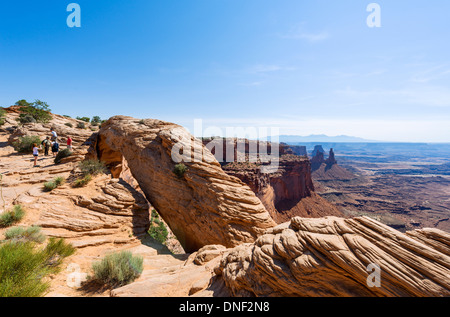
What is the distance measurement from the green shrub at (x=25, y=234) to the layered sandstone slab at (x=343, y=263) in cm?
683

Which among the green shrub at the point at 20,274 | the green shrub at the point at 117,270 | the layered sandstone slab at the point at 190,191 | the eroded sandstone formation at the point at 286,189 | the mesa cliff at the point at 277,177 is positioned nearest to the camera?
the green shrub at the point at 20,274

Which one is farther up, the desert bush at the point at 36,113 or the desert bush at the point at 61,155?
the desert bush at the point at 36,113

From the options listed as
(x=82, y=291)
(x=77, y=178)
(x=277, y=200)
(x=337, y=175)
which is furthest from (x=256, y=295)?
(x=337, y=175)

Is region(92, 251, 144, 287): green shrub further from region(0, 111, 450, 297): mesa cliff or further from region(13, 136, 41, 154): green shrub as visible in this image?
region(13, 136, 41, 154): green shrub

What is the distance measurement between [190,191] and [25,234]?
692cm

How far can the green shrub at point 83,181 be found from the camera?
10.2 metres

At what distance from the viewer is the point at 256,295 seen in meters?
4.30

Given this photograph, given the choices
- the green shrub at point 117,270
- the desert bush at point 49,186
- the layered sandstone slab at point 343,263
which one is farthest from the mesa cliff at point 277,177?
the layered sandstone slab at point 343,263

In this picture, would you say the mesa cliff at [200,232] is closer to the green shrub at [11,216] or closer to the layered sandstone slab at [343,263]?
the layered sandstone slab at [343,263]

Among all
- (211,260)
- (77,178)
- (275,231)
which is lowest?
(211,260)

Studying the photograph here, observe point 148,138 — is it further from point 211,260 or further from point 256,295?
point 256,295
